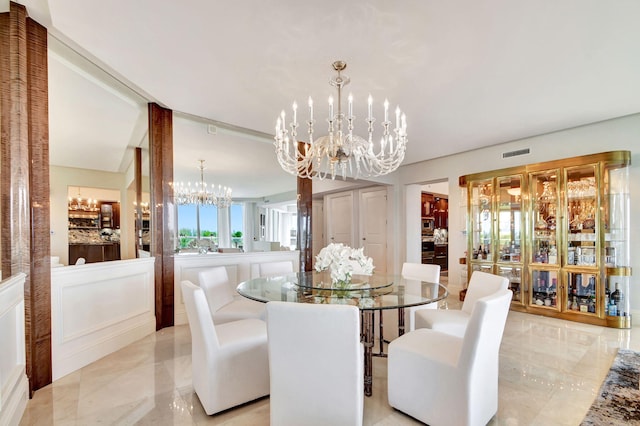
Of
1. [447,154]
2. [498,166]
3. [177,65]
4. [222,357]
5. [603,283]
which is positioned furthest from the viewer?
[447,154]

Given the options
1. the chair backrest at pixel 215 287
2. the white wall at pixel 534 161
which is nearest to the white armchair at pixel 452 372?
the chair backrest at pixel 215 287

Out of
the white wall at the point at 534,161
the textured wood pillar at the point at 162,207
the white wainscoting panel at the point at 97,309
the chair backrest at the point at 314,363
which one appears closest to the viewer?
the chair backrest at the point at 314,363

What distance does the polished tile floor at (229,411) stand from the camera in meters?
1.90

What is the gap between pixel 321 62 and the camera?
8.37 feet

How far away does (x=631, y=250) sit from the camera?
151 inches

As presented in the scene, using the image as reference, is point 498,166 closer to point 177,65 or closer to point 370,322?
point 370,322

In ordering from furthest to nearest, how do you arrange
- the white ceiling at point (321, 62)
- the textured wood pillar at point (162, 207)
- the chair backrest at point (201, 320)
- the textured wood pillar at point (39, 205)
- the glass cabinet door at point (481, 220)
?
the glass cabinet door at point (481, 220) < the textured wood pillar at point (162, 207) < the textured wood pillar at point (39, 205) < the white ceiling at point (321, 62) < the chair backrest at point (201, 320)

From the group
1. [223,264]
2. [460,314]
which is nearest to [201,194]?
[223,264]

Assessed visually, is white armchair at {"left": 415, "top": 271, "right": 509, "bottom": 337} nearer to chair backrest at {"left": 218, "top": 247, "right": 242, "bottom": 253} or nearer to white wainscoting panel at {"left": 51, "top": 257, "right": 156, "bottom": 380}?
chair backrest at {"left": 218, "top": 247, "right": 242, "bottom": 253}

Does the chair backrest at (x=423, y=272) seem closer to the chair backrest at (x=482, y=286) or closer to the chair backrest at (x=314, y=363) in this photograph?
the chair backrest at (x=482, y=286)

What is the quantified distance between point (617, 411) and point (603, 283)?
242cm

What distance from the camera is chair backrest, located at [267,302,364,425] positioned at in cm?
147

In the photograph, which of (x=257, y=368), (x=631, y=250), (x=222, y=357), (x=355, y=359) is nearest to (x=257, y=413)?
(x=257, y=368)

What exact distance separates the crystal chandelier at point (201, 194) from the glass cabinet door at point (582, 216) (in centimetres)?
502
